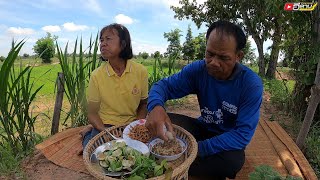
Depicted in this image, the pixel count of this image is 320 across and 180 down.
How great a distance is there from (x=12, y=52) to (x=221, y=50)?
180cm

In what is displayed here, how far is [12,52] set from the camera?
8.50ft

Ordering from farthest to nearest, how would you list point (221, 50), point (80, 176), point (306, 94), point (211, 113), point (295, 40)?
point (295, 40)
point (306, 94)
point (80, 176)
point (211, 113)
point (221, 50)

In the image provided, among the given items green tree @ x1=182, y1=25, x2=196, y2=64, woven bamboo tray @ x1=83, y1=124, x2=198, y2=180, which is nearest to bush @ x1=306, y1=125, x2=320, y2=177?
woven bamboo tray @ x1=83, y1=124, x2=198, y2=180

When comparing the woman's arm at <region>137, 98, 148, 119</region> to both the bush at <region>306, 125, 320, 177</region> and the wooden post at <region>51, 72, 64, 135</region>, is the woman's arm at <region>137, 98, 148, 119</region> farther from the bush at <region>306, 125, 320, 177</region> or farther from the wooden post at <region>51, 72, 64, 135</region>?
the bush at <region>306, 125, 320, 177</region>

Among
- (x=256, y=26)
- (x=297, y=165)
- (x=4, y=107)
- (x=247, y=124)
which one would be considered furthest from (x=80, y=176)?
(x=256, y=26)

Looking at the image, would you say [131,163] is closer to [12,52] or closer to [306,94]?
[12,52]

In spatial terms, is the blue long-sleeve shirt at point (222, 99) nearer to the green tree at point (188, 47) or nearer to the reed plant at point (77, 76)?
the reed plant at point (77, 76)

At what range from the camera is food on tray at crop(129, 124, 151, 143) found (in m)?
1.86

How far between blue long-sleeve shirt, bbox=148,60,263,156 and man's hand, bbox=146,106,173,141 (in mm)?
119

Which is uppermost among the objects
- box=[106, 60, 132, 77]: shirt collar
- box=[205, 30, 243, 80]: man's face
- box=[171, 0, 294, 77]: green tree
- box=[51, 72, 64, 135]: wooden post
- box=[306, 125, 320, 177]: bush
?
box=[171, 0, 294, 77]: green tree

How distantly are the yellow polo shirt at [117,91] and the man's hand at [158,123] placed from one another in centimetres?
67

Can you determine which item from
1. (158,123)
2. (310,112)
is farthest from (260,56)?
(158,123)

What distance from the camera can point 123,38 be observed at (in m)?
2.40

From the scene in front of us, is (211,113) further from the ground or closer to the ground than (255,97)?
closer to the ground
